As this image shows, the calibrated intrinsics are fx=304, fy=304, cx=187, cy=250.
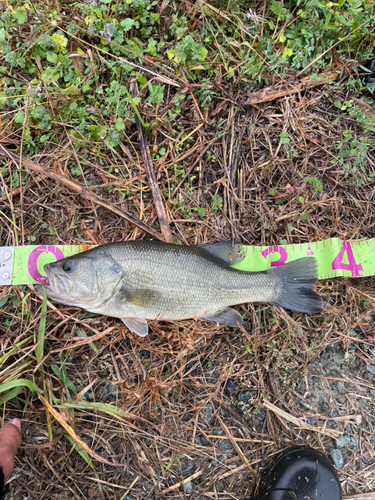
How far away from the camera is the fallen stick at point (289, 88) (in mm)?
3422

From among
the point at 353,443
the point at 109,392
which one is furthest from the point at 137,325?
the point at 353,443

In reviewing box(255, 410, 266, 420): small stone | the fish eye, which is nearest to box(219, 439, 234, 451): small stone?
box(255, 410, 266, 420): small stone

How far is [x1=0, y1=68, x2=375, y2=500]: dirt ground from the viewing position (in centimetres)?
286

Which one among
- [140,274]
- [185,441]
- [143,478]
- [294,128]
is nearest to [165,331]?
[140,274]

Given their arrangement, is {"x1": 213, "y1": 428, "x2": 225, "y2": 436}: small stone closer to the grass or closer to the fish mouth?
the grass

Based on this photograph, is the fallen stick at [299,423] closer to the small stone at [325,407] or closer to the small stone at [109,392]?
the small stone at [325,407]

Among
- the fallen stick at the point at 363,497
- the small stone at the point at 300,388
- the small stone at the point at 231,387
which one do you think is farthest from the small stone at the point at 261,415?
the fallen stick at the point at 363,497

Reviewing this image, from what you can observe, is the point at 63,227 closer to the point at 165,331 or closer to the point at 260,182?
the point at 165,331

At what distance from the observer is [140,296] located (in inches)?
113

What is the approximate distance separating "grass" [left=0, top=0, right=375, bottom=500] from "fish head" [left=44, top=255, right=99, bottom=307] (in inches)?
10.4

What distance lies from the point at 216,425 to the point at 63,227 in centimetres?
258

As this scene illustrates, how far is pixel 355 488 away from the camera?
2.89 metres

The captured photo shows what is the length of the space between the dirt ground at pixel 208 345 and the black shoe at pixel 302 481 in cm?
18

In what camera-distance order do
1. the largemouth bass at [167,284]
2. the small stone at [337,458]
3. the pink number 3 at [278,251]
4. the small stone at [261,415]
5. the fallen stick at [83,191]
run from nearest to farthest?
the largemouth bass at [167,284]
the small stone at [337,458]
the small stone at [261,415]
the fallen stick at [83,191]
the pink number 3 at [278,251]
